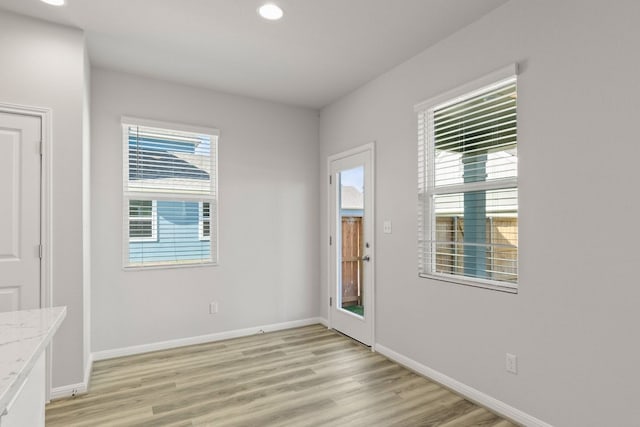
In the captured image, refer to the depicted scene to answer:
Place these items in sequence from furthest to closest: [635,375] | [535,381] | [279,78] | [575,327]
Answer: [279,78], [535,381], [575,327], [635,375]

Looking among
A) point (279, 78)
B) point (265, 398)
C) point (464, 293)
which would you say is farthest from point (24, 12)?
point (464, 293)

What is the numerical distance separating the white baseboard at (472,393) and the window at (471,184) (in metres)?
0.78

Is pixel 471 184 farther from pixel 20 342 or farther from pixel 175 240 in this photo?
pixel 175 240

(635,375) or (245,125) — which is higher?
(245,125)

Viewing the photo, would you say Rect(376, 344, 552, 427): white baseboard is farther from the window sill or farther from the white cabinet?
the white cabinet

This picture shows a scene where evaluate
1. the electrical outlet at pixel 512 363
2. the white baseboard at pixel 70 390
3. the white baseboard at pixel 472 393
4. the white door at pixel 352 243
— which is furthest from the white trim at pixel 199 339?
the electrical outlet at pixel 512 363

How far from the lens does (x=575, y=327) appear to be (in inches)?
80.0

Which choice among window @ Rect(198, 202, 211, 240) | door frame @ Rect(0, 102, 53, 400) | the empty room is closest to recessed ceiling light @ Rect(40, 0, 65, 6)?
the empty room

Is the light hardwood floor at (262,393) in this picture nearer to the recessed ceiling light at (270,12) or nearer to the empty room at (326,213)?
the empty room at (326,213)

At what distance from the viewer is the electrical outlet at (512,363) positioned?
2323mm

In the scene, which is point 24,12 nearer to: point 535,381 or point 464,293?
point 464,293

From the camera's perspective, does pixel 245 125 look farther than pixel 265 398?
Yes

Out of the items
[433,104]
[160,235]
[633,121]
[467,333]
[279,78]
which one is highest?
[279,78]

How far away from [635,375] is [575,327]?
0.32 meters
